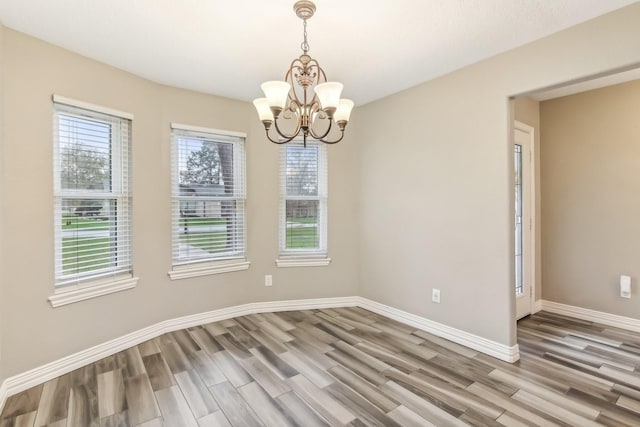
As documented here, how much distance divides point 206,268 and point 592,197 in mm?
4347

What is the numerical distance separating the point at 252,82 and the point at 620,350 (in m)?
4.19

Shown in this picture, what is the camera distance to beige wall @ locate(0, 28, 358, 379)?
223 centimetres

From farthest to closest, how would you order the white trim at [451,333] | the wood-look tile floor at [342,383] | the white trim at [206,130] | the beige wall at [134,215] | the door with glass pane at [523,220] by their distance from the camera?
the door with glass pane at [523,220], the white trim at [206,130], the white trim at [451,333], the beige wall at [134,215], the wood-look tile floor at [342,383]

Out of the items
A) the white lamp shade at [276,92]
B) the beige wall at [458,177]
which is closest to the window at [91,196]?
the white lamp shade at [276,92]

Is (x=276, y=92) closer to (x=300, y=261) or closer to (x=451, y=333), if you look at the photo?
(x=300, y=261)

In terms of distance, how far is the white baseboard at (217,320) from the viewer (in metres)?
2.31

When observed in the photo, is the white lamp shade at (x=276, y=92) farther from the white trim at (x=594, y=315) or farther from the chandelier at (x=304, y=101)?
the white trim at (x=594, y=315)

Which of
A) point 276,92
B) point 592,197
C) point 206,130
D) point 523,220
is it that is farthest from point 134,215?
point 592,197

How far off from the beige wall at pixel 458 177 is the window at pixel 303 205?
1.80ft

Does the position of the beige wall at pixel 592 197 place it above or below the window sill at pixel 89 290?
above

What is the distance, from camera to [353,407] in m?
2.06

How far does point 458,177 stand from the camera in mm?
2973

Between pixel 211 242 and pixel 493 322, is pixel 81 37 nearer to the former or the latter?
pixel 211 242

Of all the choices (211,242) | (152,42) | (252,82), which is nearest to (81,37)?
(152,42)
